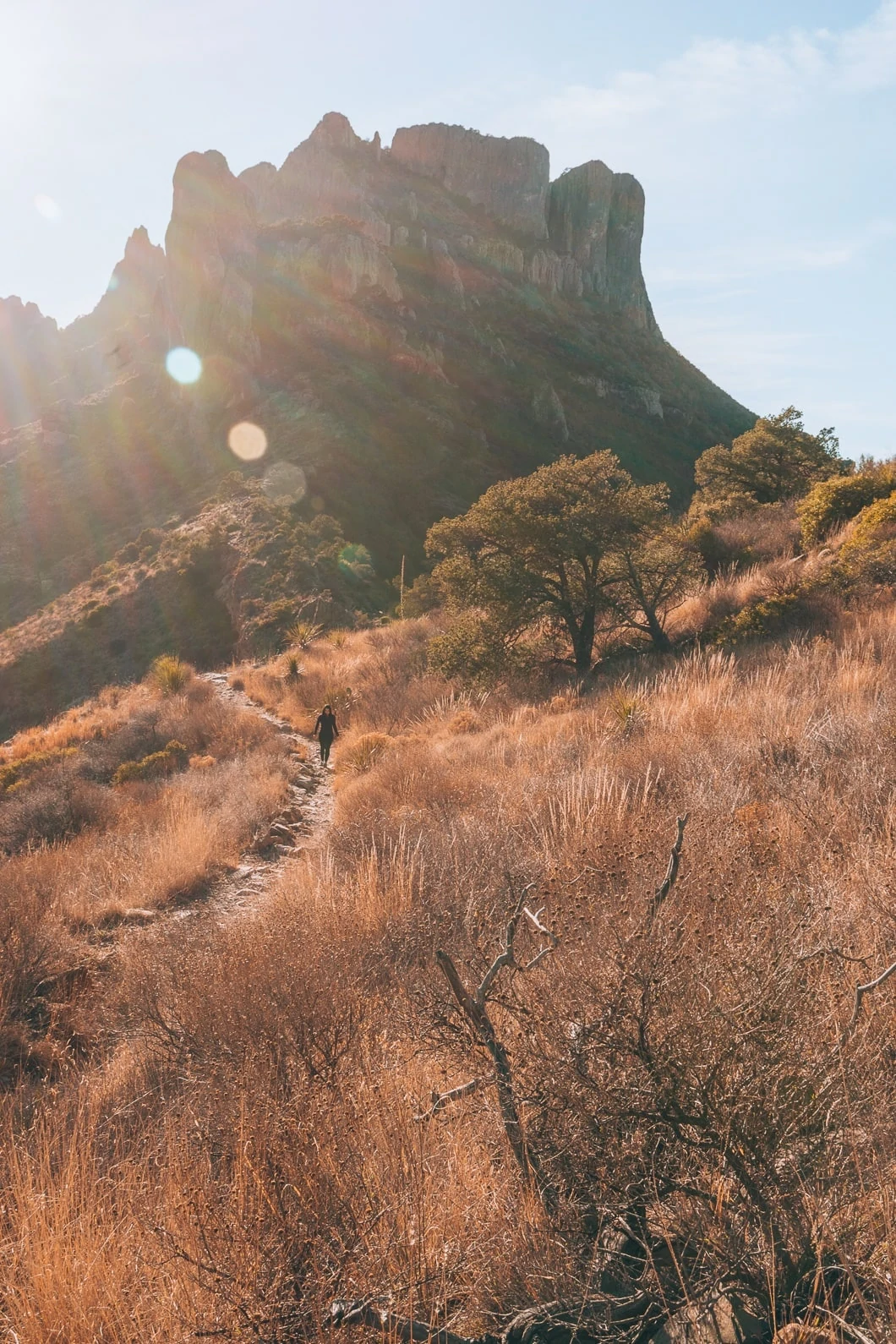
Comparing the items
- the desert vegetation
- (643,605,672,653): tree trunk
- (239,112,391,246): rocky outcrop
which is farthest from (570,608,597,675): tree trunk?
(239,112,391,246): rocky outcrop

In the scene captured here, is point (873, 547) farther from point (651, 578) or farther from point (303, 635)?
point (303, 635)

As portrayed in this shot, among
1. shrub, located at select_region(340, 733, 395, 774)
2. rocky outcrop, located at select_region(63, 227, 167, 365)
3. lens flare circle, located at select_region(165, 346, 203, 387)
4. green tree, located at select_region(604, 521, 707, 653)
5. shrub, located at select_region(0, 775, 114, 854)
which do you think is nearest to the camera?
shrub, located at select_region(0, 775, 114, 854)

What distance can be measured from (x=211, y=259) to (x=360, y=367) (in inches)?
734

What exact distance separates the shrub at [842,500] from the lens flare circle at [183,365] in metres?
55.0

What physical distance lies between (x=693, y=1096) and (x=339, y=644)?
2223 cm

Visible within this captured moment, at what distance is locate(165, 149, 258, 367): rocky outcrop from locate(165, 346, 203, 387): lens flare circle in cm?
75

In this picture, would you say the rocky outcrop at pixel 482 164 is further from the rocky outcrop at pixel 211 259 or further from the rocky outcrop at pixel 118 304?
the rocky outcrop at pixel 211 259

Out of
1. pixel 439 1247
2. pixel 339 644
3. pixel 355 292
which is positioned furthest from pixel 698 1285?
pixel 355 292

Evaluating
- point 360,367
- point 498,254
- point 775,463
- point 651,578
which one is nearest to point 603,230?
point 498,254

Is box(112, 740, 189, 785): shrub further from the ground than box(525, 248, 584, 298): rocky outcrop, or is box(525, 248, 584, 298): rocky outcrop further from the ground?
box(525, 248, 584, 298): rocky outcrop

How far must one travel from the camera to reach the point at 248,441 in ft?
167

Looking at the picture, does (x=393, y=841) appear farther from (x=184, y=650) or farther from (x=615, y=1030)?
(x=184, y=650)

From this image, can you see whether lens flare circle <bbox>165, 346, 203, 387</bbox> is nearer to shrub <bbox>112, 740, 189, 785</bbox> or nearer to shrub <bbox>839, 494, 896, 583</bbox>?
shrub <bbox>112, 740, 189, 785</bbox>

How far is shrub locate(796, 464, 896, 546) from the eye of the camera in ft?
41.0
